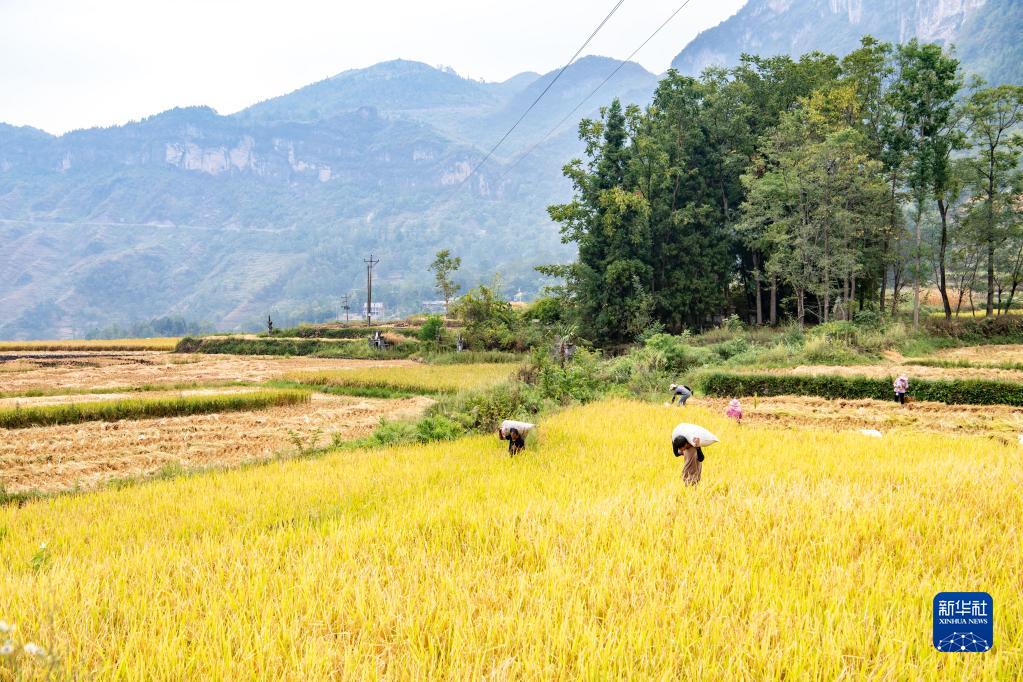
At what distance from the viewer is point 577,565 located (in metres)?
3.12

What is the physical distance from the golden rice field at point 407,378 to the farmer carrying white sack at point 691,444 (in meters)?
16.0

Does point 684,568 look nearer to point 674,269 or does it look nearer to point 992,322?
point 674,269

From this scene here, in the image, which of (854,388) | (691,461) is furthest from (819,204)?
(691,461)

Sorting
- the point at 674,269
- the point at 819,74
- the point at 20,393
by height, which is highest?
the point at 819,74

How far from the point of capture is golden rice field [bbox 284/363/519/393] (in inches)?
869

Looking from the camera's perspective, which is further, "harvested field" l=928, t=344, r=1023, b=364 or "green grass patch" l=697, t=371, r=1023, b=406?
"harvested field" l=928, t=344, r=1023, b=364

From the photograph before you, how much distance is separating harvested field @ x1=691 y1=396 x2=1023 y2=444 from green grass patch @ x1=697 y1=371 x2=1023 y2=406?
619 mm

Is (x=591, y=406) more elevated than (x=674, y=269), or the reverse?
(x=674, y=269)

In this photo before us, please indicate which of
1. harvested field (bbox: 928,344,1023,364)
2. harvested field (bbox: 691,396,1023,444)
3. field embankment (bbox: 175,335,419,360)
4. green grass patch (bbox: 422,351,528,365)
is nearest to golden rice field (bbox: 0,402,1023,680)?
harvested field (bbox: 691,396,1023,444)

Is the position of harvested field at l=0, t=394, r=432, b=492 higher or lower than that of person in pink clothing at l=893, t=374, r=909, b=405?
lower

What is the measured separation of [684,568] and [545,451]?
4.99m

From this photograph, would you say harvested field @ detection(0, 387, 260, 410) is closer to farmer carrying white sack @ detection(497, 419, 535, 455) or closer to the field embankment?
farmer carrying white sack @ detection(497, 419, 535, 455)

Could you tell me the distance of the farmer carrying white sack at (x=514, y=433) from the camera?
751cm

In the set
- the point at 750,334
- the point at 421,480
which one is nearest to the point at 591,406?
the point at 421,480
